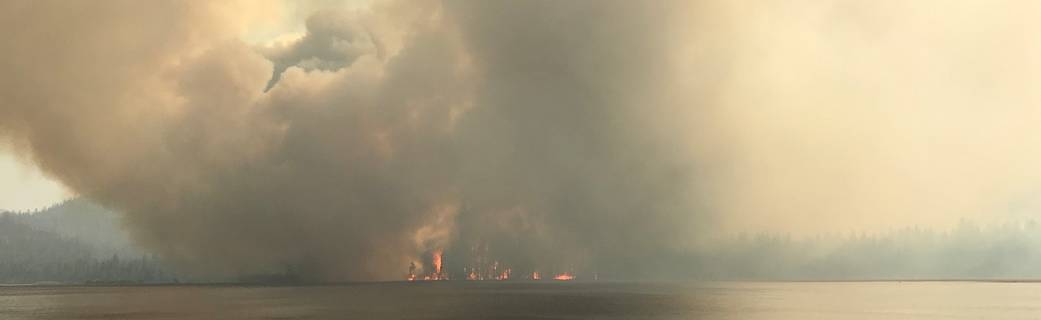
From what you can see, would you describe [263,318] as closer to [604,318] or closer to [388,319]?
[388,319]

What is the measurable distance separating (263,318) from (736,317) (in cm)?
8537

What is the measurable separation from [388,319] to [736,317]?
6450 cm

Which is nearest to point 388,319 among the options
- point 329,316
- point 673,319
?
point 329,316

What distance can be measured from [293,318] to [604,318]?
5361 centimetres

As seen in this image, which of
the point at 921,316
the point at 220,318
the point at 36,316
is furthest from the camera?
the point at 921,316

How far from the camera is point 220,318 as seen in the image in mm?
127812

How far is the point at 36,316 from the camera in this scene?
138250mm

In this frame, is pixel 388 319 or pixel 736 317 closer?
pixel 388 319

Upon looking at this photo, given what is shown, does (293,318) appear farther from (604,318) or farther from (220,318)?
(604,318)

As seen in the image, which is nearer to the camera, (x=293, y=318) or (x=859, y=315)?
(x=293, y=318)

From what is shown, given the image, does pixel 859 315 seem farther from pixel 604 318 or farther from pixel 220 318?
pixel 220 318

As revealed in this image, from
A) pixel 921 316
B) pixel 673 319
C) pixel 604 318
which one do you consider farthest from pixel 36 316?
pixel 921 316

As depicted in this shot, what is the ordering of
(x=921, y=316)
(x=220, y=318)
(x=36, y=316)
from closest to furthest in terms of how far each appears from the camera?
(x=220, y=318) < (x=36, y=316) < (x=921, y=316)

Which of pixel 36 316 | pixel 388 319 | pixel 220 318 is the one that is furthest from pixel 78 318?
pixel 388 319
